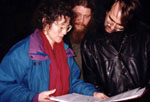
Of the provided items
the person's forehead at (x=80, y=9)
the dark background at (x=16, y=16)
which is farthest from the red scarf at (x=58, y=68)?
the dark background at (x=16, y=16)

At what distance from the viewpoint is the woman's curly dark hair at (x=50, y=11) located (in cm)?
170

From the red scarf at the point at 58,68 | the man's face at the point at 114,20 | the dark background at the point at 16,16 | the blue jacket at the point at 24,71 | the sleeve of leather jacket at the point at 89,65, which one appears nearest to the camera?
the blue jacket at the point at 24,71

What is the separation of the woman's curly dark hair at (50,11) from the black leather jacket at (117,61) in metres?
0.52

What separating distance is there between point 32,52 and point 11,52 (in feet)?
0.57

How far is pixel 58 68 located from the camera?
1763 mm

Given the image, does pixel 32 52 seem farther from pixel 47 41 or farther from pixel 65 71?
pixel 65 71

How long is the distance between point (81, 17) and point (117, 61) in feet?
2.26

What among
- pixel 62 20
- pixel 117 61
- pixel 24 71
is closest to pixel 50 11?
pixel 62 20

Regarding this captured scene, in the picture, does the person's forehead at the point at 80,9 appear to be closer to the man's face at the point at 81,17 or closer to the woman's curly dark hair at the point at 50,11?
the man's face at the point at 81,17

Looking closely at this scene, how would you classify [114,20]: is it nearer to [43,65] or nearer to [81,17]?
[81,17]

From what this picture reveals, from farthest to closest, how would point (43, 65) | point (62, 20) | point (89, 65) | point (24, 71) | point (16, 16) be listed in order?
point (16, 16) < point (89, 65) < point (62, 20) < point (43, 65) < point (24, 71)

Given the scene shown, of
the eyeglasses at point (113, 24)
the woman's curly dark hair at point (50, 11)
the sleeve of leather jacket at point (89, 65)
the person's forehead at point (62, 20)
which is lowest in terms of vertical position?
the sleeve of leather jacket at point (89, 65)

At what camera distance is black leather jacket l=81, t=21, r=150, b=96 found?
1.96 metres

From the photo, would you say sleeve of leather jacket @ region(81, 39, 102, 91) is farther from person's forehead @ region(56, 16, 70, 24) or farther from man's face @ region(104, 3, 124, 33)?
person's forehead @ region(56, 16, 70, 24)
